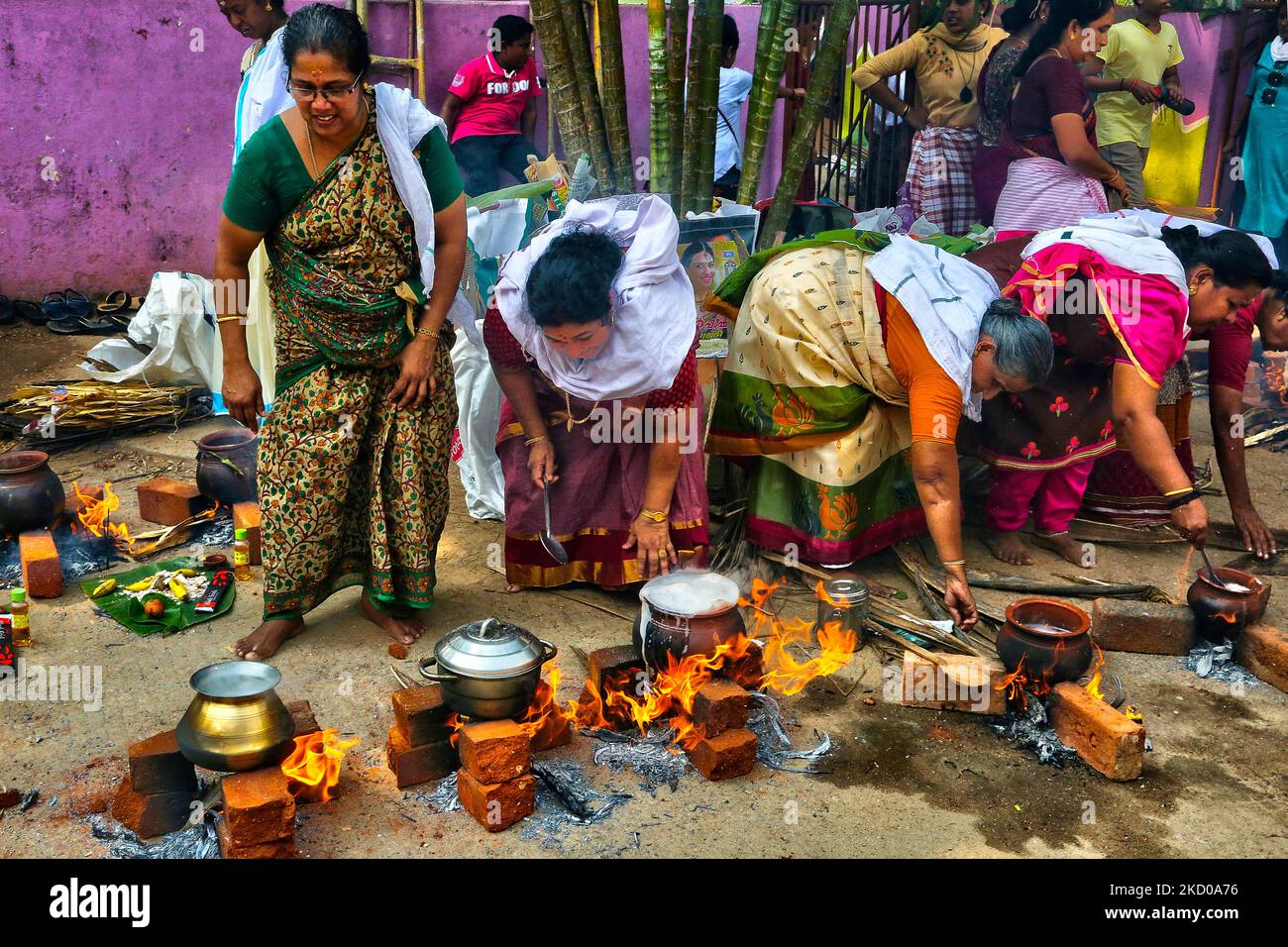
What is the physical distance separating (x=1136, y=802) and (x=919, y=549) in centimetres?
170

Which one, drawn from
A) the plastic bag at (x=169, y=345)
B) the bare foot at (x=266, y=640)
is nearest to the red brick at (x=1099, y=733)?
the bare foot at (x=266, y=640)

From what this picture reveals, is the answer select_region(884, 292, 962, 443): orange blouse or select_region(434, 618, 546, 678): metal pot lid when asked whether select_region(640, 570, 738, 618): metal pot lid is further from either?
select_region(884, 292, 962, 443): orange blouse

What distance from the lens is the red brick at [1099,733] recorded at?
3.23m

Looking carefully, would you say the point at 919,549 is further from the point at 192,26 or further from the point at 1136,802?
the point at 192,26

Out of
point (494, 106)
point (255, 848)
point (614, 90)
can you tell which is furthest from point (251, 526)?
point (494, 106)

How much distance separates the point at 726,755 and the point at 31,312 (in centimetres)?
620

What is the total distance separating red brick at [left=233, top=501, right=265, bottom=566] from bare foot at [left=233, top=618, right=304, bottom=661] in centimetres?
63

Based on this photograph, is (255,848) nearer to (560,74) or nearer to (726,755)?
(726,755)

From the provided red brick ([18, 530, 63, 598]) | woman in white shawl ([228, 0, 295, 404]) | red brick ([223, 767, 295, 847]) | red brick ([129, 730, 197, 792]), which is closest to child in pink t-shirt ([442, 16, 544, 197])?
woman in white shawl ([228, 0, 295, 404])

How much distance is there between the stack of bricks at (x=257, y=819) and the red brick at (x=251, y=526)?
1.81m

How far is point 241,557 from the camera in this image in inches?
179

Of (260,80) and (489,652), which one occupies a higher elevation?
(260,80)

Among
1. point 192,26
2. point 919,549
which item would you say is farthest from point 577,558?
point 192,26

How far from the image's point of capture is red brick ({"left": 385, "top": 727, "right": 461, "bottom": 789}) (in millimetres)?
3135
